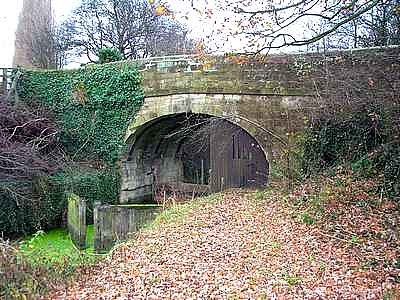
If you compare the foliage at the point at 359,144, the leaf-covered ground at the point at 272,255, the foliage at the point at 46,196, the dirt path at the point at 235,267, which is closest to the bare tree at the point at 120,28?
the foliage at the point at 46,196

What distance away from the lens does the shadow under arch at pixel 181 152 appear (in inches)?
651

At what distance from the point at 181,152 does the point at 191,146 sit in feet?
1.66

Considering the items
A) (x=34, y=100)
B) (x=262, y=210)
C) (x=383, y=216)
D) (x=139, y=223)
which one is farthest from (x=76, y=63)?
(x=383, y=216)

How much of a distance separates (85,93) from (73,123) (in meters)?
1.18

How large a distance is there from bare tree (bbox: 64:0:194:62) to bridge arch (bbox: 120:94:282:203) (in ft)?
31.1

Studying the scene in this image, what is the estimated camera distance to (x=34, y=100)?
17.7 m

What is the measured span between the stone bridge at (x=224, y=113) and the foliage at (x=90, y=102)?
22.8 inches

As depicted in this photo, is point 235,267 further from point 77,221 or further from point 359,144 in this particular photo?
point 77,221

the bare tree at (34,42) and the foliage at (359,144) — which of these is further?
the bare tree at (34,42)

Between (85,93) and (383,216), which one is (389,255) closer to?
(383,216)

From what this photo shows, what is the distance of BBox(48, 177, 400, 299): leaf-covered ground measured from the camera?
5.77m

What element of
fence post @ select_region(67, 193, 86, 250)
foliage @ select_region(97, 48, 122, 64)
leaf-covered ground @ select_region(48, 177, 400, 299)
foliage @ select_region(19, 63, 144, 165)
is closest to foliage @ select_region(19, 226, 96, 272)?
fence post @ select_region(67, 193, 86, 250)

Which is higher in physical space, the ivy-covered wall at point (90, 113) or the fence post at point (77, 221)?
the ivy-covered wall at point (90, 113)

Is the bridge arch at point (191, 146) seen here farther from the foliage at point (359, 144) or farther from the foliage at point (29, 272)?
the foliage at point (29, 272)
